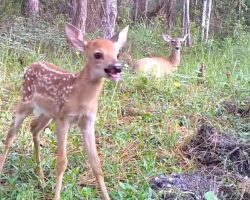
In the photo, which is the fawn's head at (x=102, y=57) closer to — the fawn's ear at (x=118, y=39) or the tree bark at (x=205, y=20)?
the fawn's ear at (x=118, y=39)

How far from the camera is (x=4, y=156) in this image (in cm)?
486

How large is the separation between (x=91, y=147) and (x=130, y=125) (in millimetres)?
1556

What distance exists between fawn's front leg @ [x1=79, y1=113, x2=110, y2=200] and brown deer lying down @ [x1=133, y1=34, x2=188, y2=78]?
393cm

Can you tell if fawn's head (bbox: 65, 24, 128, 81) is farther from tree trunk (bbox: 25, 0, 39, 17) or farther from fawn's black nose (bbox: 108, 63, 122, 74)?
tree trunk (bbox: 25, 0, 39, 17)

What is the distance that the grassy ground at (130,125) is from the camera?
4.82m

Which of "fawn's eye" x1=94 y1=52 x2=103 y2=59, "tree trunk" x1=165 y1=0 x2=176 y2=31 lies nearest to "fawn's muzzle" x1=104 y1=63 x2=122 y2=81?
"fawn's eye" x1=94 y1=52 x2=103 y2=59

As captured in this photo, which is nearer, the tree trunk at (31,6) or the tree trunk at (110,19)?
the tree trunk at (110,19)

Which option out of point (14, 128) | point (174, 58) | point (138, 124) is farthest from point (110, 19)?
point (14, 128)

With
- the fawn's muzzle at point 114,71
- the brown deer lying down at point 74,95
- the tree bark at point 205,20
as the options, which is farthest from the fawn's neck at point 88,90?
the tree bark at point 205,20

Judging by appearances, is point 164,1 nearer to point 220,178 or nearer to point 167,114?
point 167,114

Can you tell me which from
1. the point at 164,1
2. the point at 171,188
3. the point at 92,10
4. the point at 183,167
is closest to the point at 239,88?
the point at 183,167

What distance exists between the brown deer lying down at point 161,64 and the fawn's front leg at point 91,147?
12.9 feet

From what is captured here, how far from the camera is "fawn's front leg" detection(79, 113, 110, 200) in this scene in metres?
4.53

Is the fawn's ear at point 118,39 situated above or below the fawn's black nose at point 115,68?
above
